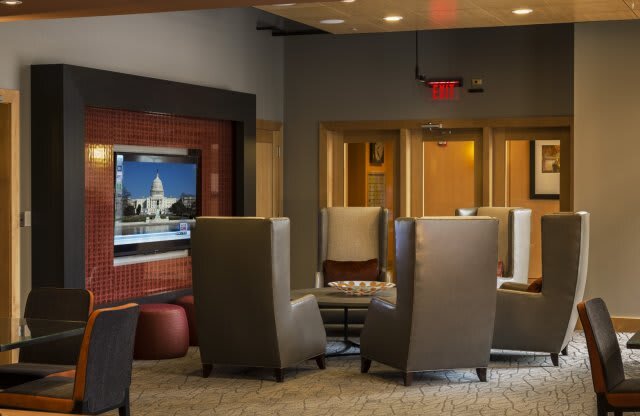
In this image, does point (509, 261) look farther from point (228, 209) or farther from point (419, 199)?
point (228, 209)

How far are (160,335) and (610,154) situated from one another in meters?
4.32

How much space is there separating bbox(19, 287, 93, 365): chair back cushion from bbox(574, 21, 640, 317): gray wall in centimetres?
521

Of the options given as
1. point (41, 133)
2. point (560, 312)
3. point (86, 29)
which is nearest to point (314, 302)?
point (560, 312)

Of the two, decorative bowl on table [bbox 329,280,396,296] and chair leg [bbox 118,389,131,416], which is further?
decorative bowl on table [bbox 329,280,396,296]

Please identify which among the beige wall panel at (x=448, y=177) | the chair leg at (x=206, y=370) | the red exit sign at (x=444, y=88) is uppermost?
the red exit sign at (x=444, y=88)

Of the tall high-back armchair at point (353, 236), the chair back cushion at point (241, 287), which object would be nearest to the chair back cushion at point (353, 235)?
the tall high-back armchair at point (353, 236)

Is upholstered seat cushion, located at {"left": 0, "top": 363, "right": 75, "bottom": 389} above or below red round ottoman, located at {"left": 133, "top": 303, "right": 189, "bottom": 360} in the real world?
above

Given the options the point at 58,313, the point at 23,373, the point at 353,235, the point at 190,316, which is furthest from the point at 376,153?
the point at 23,373

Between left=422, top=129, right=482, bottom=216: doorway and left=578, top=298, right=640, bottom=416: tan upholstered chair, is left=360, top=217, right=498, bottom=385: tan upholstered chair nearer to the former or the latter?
left=578, top=298, right=640, bottom=416: tan upholstered chair

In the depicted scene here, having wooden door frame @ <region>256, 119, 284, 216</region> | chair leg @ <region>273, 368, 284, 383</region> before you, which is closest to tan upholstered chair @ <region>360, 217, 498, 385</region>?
chair leg @ <region>273, 368, 284, 383</region>

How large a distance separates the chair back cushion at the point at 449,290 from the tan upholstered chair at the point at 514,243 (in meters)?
2.25

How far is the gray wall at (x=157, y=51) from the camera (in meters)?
7.10

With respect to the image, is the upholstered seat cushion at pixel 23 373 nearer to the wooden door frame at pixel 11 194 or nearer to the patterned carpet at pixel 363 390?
the patterned carpet at pixel 363 390

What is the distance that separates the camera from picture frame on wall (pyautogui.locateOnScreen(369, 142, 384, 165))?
10930 millimetres
